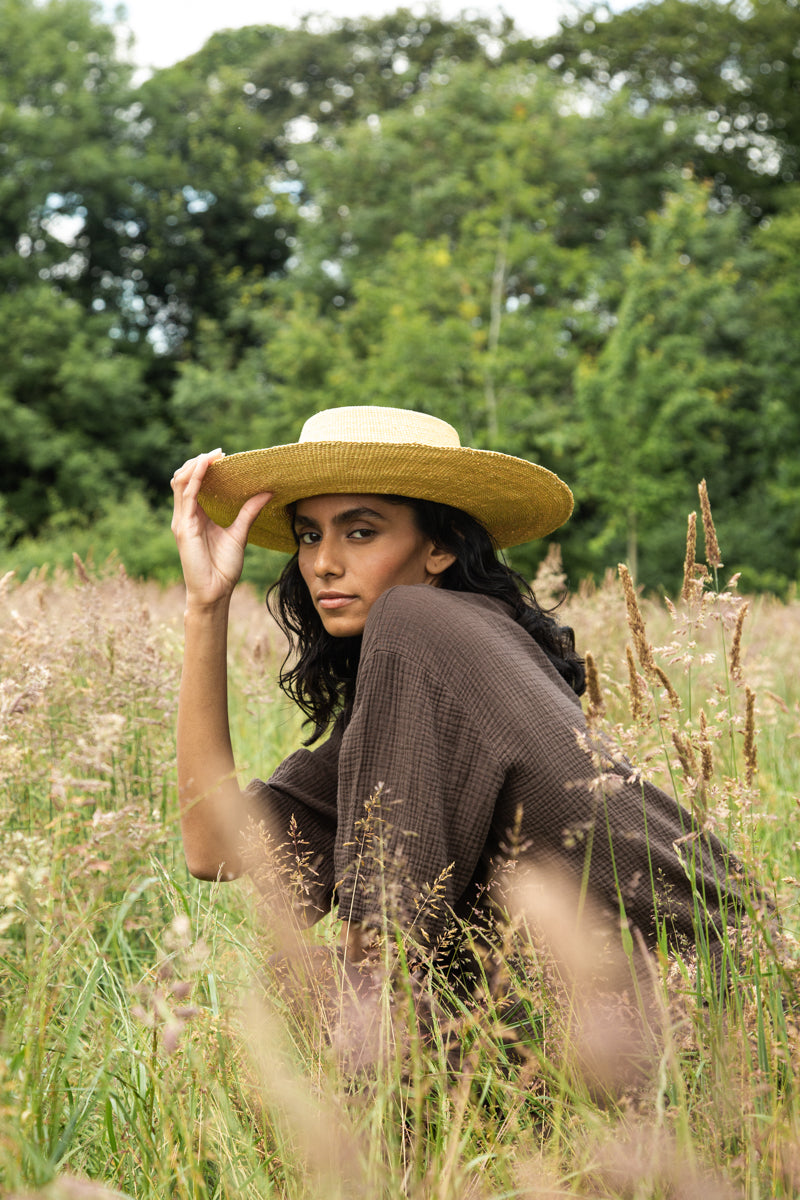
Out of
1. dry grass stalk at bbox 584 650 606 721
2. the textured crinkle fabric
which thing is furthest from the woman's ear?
dry grass stalk at bbox 584 650 606 721

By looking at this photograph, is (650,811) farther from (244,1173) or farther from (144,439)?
(144,439)

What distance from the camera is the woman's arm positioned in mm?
2121

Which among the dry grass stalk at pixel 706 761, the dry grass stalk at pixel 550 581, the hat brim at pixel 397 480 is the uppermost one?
the hat brim at pixel 397 480

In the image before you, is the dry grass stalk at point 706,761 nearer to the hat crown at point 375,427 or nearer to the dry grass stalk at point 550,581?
the hat crown at point 375,427

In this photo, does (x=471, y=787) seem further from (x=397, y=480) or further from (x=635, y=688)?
(x=397, y=480)

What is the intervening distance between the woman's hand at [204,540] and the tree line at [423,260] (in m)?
12.4

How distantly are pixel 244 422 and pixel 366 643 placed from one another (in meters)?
20.4

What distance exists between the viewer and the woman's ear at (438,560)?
7.88 feet

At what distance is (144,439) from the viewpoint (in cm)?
2400

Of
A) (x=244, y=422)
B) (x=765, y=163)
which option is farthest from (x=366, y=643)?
(x=765, y=163)

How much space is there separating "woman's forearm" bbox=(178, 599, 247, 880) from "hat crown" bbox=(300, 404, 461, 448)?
0.48 m

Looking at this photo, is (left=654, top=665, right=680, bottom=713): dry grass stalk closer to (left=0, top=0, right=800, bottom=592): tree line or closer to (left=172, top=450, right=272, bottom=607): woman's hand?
(left=172, top=450, right=272, bottom=607): woman's hand

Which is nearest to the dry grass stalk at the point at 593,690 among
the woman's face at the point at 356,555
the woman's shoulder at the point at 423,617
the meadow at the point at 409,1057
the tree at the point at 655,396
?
the meadow at the point at 409,1057

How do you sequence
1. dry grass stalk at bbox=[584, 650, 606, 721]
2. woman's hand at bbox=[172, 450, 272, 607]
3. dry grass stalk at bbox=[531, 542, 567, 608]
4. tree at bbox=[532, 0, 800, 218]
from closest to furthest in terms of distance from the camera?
dry grass stalk at bbox=[584, 650, 606, 721] < woman's hand at bbox=[172, 450, 272, 607] < dry grass stalk at bbox=[531, 542, 567, 608] < tree at bbox=[532, 0, 800, 218]
